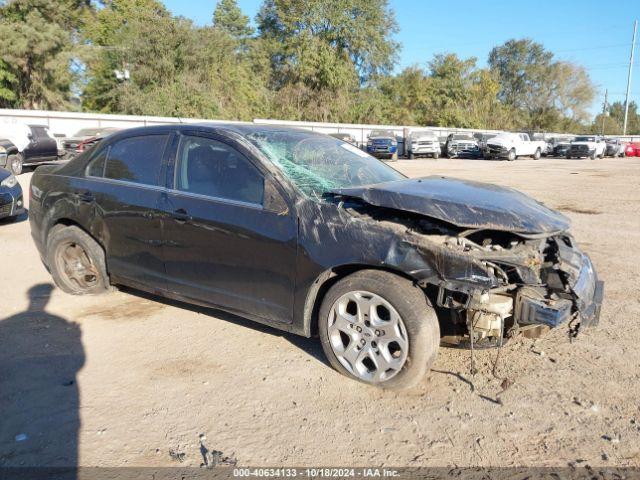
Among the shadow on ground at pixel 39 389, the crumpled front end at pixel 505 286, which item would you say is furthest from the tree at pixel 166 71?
the crumpled front end at pixel 505 286

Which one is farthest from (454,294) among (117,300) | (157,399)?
(117,300)

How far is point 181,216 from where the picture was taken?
3.92 meters

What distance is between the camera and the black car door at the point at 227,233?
3510mm

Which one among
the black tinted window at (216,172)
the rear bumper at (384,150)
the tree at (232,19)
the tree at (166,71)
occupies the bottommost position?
the black tinted window at (216,172)

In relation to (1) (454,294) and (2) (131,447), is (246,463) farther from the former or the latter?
(1) (454,294)

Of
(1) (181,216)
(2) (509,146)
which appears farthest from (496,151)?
(1) (181,216)

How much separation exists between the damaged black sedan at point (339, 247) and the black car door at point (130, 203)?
0.01 meters

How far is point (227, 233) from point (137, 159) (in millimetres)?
1336

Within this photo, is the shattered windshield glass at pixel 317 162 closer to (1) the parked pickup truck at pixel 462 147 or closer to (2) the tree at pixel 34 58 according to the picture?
(1) the parked pickup truck at pixel 462 147

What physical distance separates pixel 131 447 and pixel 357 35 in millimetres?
51462

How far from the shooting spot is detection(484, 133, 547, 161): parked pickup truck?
3316 cm

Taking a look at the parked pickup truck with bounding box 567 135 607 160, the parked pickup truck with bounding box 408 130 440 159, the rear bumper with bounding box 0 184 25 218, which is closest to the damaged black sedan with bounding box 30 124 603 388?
the rear bumper with bounding box 0 184 25 218

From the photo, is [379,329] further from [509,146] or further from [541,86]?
[541,86]

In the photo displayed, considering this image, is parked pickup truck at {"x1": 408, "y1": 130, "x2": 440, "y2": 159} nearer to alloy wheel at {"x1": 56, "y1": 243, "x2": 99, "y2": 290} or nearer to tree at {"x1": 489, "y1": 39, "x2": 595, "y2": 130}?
alloy wheel at {"x1": 56, "y1": 243, "x2": 99, "y2": 290}
